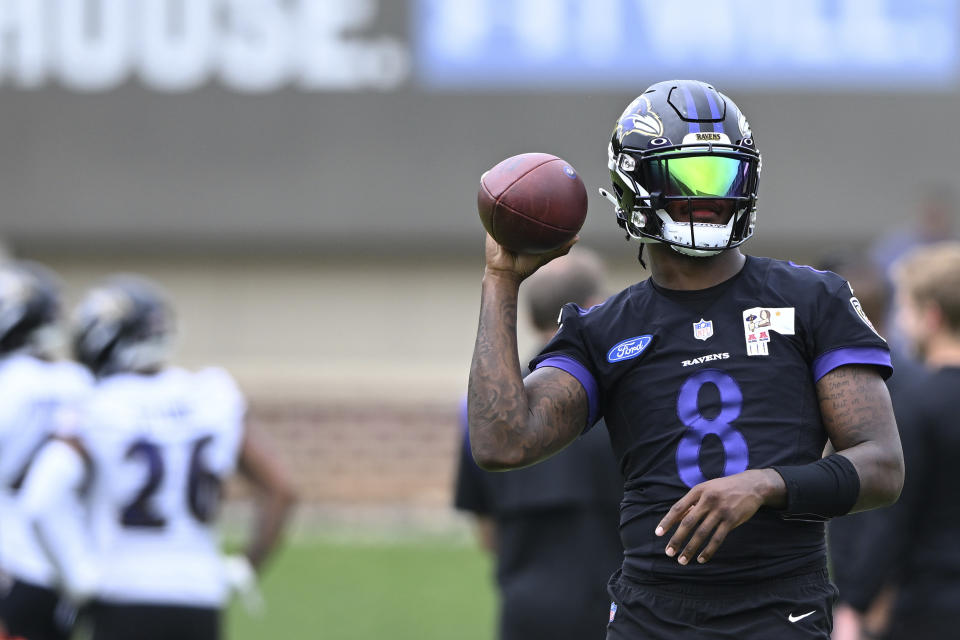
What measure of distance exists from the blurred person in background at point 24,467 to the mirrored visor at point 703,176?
3.18 meters

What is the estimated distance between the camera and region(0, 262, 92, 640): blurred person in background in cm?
574

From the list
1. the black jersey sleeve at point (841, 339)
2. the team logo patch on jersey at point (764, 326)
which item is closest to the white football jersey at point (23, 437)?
the team logo patch on jersey at point (764, 326)

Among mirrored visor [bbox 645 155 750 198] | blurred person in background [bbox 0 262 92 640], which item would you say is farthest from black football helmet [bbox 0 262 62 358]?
mirrored visor [bbox 645 155 750 198]

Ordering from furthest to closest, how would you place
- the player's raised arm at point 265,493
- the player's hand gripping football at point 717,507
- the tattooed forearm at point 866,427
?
the player's raised arm at point 265,493
the tattooed forearm at point 866,427
the player's hand gripping football at point 717,507

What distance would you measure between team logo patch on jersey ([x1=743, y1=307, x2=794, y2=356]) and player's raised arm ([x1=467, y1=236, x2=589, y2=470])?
42 centimetres

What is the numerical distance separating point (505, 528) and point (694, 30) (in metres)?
10.1

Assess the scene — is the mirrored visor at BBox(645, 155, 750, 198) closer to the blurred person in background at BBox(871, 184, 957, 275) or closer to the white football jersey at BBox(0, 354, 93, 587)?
the white football jersey at BBox(0, 354, 93, 587)

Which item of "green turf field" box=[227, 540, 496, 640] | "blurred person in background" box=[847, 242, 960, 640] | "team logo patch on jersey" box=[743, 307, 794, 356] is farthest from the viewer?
"green turf field" box=[227, 540, 496, 640]

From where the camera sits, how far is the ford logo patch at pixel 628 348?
341 centimetres

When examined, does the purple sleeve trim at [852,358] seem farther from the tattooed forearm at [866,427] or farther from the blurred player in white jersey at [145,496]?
the blurred player in white jersey at [145,496]

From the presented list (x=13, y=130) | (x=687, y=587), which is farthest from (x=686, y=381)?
(x=13, y=130)

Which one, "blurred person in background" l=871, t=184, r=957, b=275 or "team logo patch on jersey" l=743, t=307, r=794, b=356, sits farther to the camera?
"blurred person in background" l=871, t=184, r=957, b=275

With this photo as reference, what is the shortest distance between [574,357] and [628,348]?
148 mm

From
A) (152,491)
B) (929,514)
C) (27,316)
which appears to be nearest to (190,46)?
(27,316)
